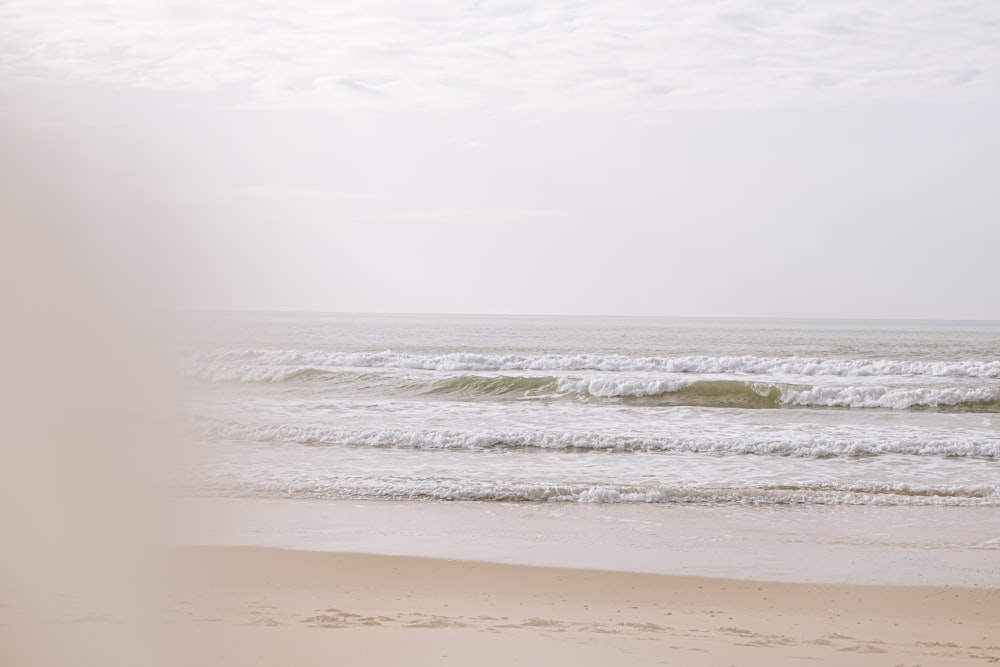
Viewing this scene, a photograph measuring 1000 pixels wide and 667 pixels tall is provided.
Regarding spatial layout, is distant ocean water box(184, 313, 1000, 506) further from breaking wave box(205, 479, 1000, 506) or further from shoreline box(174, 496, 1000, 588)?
shoreline box(174, 496, 1000, 588)

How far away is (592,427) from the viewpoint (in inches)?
689

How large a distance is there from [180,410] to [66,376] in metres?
0.58

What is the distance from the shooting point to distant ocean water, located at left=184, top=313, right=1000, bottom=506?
1140 cm

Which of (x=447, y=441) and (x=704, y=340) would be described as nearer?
(x=447, y=441)

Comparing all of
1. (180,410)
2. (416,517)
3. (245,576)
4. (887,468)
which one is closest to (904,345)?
(887,468)

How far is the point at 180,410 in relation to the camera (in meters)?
3.47

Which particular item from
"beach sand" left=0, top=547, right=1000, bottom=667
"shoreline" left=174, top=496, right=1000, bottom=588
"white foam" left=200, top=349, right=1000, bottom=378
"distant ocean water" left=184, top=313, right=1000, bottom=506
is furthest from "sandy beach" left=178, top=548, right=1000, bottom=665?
"white foam" left=200, top=349, right=1000, bottom=378

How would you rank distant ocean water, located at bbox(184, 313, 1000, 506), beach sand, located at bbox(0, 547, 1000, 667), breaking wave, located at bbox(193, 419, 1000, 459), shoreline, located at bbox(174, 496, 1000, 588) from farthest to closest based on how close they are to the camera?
breaking wave, located at bbox(193, 419, 1000, 459)
distant ocean water, located at bbox(184, 313, 1000, 506)
shoreline, located at bbox(174, 496, 1000, 588)
beach sand, located at bbox(0, 547, 1000, 667)

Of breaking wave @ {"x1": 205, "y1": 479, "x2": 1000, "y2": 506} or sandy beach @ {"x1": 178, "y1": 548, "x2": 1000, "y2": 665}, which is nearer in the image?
sandy beach @ {"x1": 178, "y1": 548, "x2": 1000, "y2": 665}

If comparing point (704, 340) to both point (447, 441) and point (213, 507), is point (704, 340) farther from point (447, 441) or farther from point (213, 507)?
point (213, 507)

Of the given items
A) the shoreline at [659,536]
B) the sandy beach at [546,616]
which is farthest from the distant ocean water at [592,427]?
the sandy beach at [546,616]

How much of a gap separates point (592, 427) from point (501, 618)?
1142cm

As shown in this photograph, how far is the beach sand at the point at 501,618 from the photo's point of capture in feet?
14.2

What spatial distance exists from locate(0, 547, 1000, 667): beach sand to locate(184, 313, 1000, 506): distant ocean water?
103 centimetres
